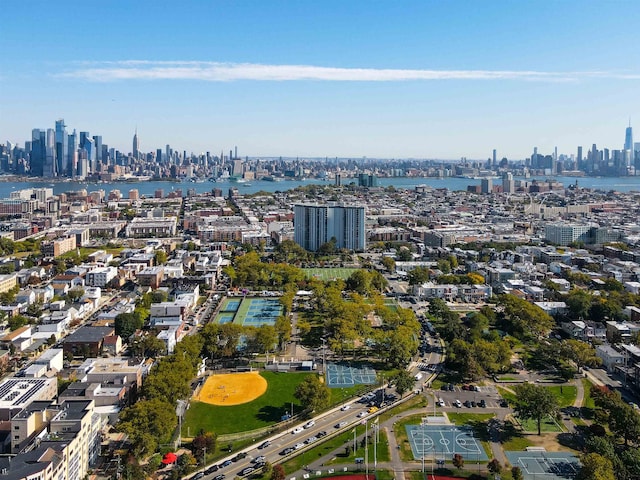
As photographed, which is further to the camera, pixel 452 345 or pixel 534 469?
pixel 452 345

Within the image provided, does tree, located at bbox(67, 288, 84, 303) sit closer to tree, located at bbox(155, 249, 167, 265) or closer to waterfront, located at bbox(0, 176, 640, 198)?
tree, located at bbox(155, 249, 167, 265)

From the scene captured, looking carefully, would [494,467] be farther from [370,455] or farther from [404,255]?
[404,255]

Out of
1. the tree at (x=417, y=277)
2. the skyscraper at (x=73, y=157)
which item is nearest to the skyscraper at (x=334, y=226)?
the tree at (x=417, y=277)

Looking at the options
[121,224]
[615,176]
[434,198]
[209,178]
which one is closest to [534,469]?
[121,224]

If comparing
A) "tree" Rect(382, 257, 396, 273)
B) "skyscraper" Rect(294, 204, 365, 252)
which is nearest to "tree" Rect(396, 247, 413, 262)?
"tree" Rect(382, 257, 396, 273)

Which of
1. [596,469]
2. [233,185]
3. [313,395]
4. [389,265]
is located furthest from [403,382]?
[233,185]

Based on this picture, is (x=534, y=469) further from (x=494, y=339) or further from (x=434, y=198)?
(x=434, y=198)

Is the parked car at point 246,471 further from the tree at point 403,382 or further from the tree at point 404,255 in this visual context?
the tree at point 404,255
